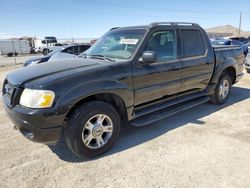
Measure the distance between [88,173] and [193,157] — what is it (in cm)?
153

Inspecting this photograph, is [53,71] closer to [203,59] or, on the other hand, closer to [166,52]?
[166,52]

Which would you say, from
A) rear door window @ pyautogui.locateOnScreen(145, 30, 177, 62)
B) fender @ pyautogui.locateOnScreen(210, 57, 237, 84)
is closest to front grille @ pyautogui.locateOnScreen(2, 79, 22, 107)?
rear door window @ pyautogui.locateOnScreen(145, 30, 177, 62)

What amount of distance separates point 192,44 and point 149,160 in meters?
2.74

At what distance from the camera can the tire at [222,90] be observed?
562cm

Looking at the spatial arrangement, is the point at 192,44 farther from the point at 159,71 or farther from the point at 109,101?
the point at 109,101

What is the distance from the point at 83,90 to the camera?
3104 millimetres

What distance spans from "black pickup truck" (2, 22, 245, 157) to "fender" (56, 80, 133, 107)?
0.04ft

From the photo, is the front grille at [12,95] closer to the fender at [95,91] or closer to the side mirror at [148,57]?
the fender at [95,91]

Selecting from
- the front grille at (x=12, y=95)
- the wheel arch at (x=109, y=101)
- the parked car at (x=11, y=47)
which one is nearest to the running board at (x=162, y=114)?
the wheel arch at (x=109, y=101)

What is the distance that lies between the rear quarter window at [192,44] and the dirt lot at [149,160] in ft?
4.79

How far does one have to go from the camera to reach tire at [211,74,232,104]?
5617mm

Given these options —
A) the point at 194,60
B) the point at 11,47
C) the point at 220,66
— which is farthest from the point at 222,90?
the point at 11,47

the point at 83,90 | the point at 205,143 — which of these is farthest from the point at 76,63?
the point at 205,143

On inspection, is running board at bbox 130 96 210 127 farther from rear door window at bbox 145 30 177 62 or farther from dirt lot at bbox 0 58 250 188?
rear door window at bbox 145 30 177 62
